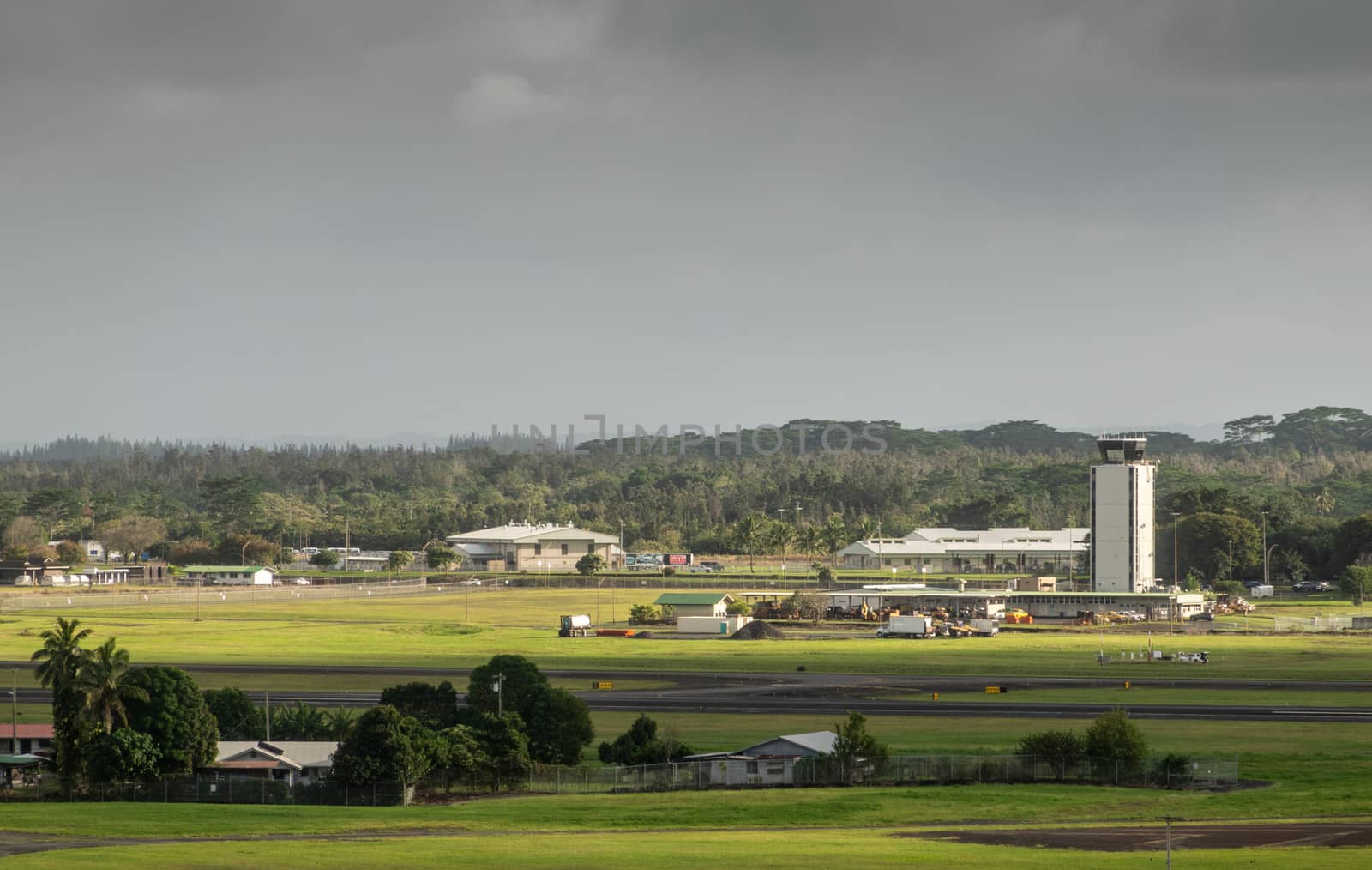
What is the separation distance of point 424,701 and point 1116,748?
29.2 meters

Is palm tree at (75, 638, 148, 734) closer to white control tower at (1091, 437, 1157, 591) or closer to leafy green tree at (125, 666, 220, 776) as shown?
leafy green tree at (125, 666, 220, 776)

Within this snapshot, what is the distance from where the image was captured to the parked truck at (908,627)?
5300 inches

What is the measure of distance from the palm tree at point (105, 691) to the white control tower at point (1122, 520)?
131457mm

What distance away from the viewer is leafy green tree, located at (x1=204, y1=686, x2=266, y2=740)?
68.9 metres

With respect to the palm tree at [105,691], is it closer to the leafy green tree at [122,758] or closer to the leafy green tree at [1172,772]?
the leafy green tree at [122,758]

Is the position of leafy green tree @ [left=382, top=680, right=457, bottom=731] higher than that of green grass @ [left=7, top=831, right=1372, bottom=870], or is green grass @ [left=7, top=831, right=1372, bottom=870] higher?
leafy green tree @ [left=382, top=680, right=457, bottom=731]

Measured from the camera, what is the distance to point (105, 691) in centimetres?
6256

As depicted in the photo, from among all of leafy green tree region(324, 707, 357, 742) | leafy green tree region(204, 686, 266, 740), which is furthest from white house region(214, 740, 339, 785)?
leafy green tree region(204, 686, 266, 740)

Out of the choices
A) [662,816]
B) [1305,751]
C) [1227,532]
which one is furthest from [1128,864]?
[1227,532]

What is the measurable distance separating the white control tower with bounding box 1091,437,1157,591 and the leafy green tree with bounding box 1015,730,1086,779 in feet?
377

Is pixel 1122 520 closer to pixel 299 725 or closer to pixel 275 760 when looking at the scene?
pixel 299 725

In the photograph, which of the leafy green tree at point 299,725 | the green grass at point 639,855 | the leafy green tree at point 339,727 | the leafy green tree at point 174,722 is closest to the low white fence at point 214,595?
the leafy green tree at point 299,725

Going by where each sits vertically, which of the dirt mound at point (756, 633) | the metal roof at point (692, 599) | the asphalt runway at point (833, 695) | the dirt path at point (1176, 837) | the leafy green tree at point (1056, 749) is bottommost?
the dirt mound at point (756, 633)

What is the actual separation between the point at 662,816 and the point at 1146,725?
1169 inches
